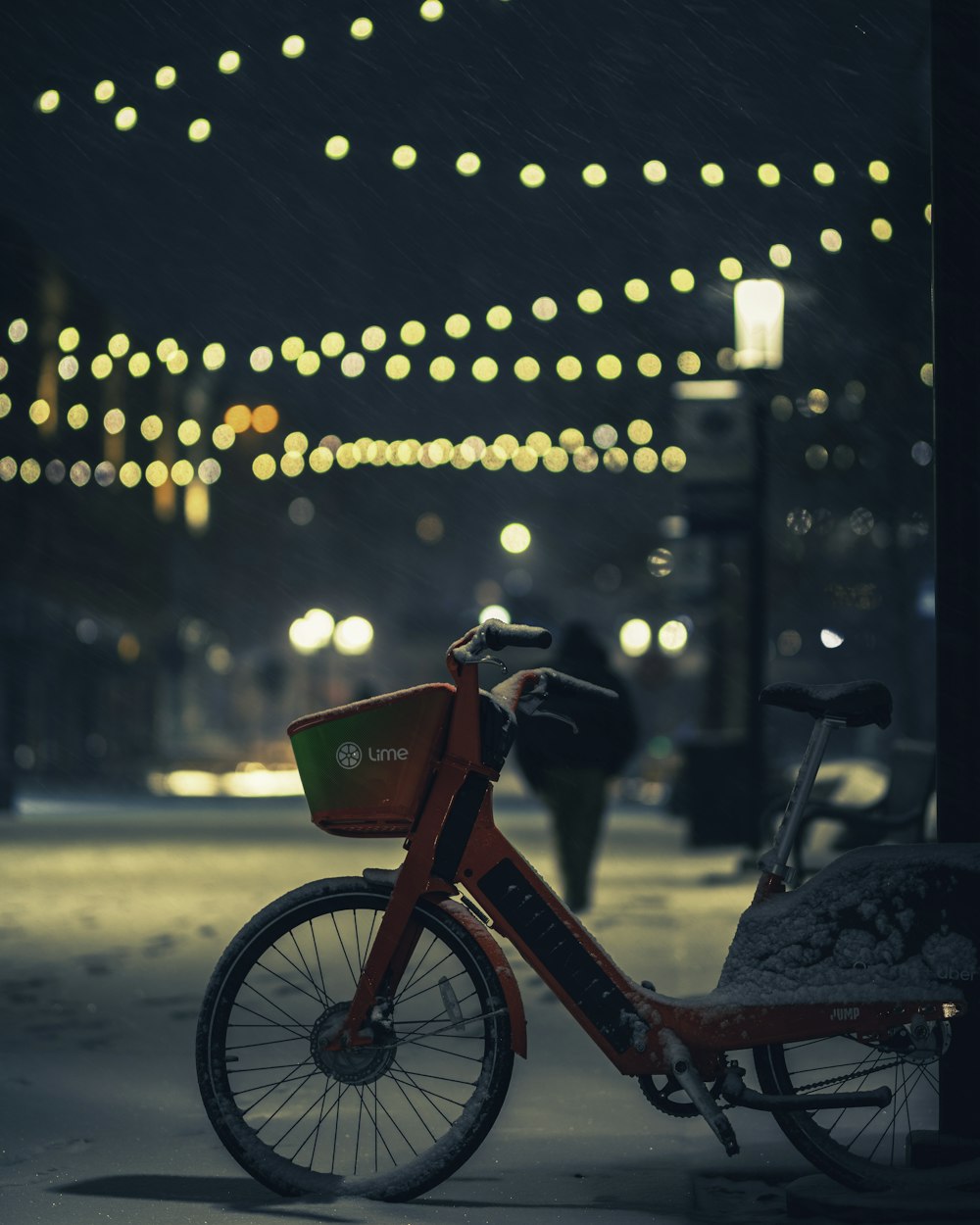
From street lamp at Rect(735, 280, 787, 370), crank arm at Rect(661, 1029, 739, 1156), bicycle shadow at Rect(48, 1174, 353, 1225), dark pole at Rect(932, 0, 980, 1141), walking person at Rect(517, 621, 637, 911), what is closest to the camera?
crank arm at Rect(661, 1029, 739, 1156)

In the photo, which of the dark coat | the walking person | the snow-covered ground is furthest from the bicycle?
the walking person

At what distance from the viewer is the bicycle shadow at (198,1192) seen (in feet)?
17.0

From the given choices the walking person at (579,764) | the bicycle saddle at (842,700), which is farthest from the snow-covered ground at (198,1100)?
the bicycle saddle at (842,700)

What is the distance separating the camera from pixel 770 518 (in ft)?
118

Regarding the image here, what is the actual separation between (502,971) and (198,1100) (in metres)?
2.06

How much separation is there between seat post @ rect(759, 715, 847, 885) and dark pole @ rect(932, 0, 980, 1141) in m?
0.40

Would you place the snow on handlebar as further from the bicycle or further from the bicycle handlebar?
the bicycle handlebar

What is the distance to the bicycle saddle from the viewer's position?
528 cm

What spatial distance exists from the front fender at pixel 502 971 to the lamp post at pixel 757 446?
1246 centimetres

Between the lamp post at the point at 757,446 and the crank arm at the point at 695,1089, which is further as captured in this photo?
the lamp post at the point at 757,446

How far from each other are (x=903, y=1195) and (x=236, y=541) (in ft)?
195

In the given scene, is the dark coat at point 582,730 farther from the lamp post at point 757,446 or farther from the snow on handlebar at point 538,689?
the snow on handlebar at point 538,689

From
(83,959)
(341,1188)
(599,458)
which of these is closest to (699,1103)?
(341,1188)

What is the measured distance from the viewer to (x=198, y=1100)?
686cm
